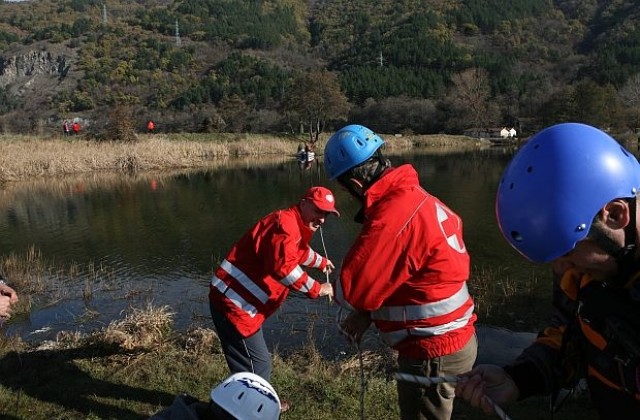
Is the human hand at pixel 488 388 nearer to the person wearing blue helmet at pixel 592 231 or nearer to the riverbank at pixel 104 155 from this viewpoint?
the person wearing blue helmet at pixel 592 231

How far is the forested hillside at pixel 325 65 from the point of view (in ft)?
240

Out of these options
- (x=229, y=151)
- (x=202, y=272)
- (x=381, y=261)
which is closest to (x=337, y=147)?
(x=381, y=261)

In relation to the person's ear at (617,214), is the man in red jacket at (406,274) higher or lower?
lower

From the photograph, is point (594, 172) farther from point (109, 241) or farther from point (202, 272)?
point (109, 241)

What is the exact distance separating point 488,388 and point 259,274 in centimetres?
231

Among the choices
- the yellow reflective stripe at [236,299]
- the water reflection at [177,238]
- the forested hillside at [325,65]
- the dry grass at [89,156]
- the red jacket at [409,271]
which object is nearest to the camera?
the red jacket at [409,271]

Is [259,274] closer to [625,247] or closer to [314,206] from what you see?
[314,206]

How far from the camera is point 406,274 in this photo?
283 cm

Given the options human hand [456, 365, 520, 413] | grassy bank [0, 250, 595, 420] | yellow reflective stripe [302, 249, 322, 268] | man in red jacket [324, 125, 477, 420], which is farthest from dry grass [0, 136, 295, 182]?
human hand [456, 365, 520, 413]

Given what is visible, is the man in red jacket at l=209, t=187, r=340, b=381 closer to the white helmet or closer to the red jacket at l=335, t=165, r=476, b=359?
the red jacket at l=335, t=165, r=476, b=359

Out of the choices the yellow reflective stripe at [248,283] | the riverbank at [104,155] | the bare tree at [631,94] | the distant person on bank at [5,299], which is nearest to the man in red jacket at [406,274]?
the yellow reflective stripe at [248,283]

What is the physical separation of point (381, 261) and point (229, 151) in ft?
144

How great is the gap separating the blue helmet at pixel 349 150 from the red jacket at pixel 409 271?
0.69ft

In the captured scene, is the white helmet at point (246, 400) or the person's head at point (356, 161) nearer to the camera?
the white helmet at point (246, 400)
